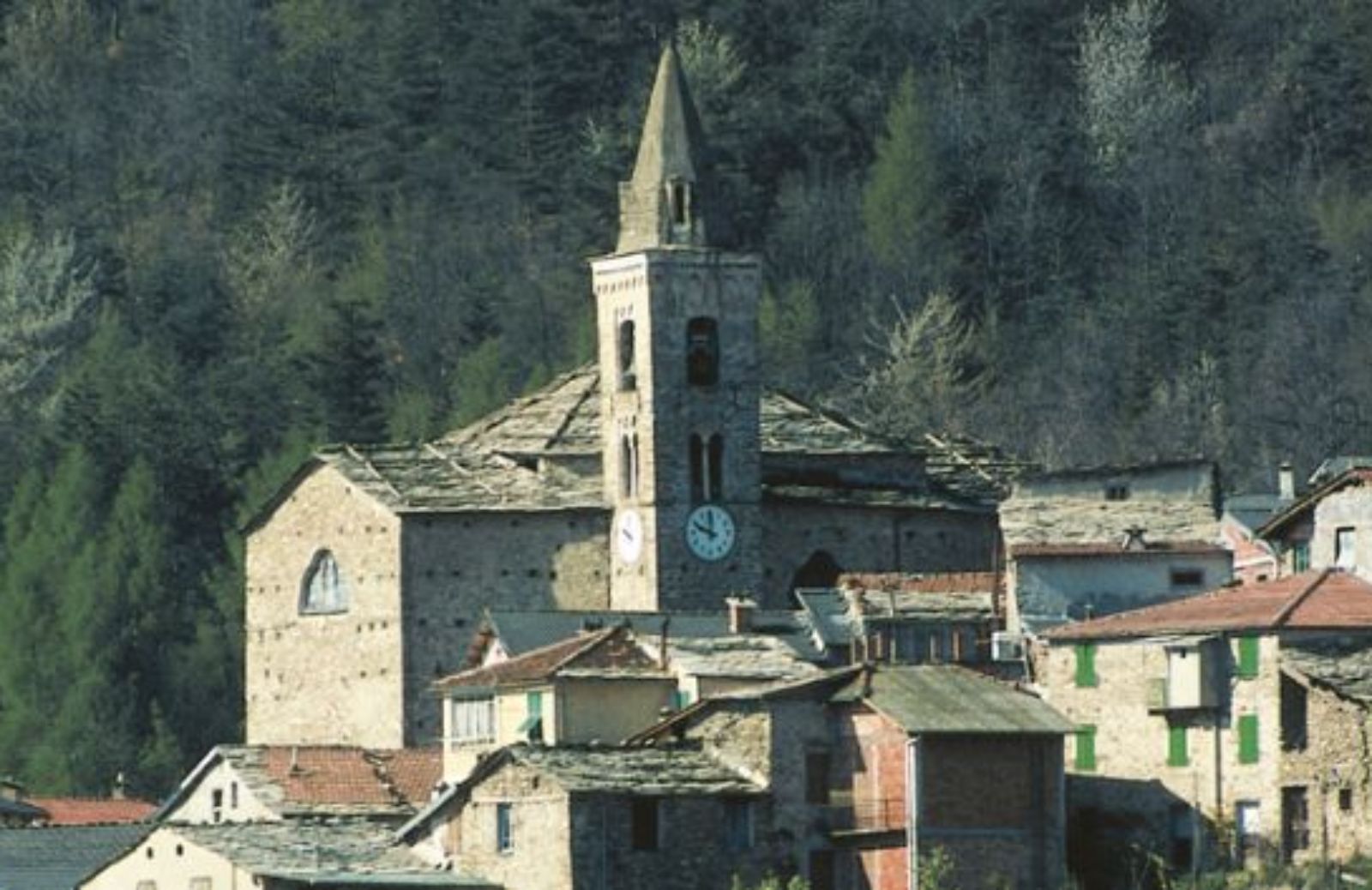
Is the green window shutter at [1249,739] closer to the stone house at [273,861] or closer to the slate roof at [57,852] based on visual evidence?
the stone house at [273,861]

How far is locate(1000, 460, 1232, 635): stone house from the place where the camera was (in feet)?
379

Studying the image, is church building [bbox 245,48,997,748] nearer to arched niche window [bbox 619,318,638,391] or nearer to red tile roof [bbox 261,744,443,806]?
arched niche window [bbox 619,318,638,391]

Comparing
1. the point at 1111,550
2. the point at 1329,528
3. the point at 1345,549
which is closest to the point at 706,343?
the point at 1111,550

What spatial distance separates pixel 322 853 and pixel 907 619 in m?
14.2

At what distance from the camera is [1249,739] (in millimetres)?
103688

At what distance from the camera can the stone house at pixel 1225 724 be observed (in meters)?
103

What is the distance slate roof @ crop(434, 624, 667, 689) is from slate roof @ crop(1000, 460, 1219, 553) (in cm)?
820

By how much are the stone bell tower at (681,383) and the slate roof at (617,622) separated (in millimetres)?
4816

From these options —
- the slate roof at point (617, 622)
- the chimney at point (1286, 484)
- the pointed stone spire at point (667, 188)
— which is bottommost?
the slate roof at point (617, 622)

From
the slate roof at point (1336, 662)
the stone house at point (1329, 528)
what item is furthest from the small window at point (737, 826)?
the stone house at point (1329, 528)

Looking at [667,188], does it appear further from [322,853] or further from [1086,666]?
[322,853]

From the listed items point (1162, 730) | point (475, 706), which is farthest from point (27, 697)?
point (1162, 730)

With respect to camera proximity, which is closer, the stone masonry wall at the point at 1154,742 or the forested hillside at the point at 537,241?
the stone masonry wall at the point at 1154,742

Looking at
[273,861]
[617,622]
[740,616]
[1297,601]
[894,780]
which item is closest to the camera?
[273,861]
